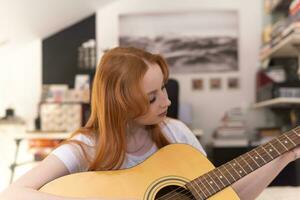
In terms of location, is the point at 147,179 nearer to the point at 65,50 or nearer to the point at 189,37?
the point at 189,37

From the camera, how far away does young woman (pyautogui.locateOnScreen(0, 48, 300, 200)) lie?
1016 mm

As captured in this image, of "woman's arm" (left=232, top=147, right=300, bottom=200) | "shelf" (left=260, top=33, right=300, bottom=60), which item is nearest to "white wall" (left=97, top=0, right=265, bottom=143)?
"shelf" (left=260, top=33, right=300, bottom=60)

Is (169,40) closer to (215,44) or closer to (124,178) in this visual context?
(215,44)

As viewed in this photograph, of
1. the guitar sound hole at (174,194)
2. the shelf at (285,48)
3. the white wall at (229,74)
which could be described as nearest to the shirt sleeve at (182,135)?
the guitar sound hole at (174,194)

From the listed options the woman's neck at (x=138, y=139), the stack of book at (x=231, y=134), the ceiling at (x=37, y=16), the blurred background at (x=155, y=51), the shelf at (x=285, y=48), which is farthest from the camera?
the blurred background at (x=155, y=51)

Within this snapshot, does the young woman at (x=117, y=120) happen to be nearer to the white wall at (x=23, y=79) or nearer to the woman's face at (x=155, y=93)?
the woman's face at (x=155, y=93)

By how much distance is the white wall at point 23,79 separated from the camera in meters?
3.73

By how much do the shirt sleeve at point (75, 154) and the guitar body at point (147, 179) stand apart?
0.16 ft

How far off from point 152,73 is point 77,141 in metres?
0.28

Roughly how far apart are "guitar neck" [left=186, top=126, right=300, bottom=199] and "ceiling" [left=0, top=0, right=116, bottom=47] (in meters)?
2.33

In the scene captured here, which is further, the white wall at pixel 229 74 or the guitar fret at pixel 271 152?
the white wall at pixel 229 74

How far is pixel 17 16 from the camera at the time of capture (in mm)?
3127

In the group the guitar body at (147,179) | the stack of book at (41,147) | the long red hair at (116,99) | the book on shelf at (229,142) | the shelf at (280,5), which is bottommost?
the stack of book at (41,147)

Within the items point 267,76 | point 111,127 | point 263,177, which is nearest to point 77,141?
point 111,127
